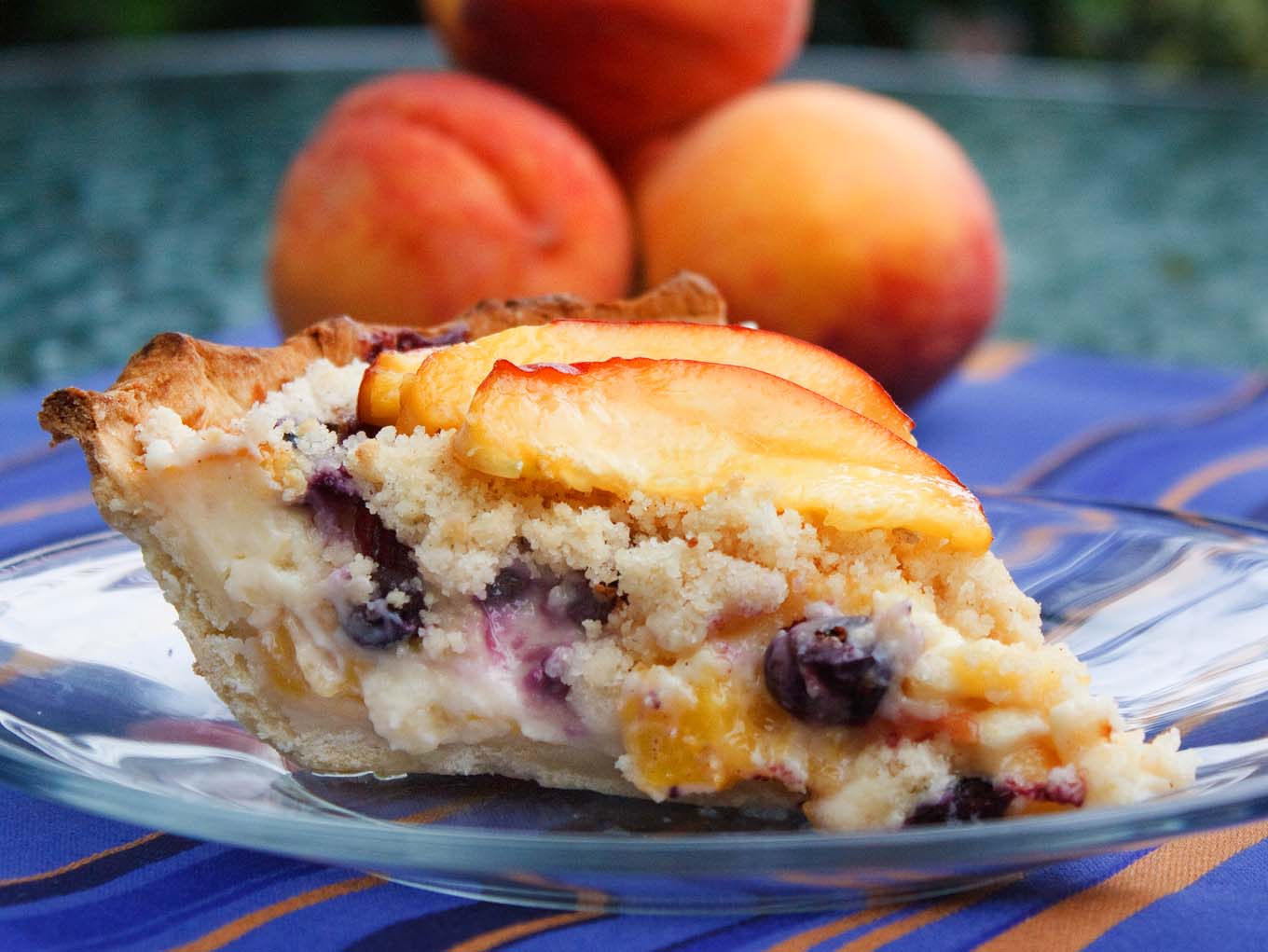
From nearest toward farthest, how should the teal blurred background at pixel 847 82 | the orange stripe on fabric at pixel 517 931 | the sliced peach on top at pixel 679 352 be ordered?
the orange stripe on fabric at pixel 517 931
the sliced peach on top at pixel 679 352
the teal blurred background at pixel 847 82

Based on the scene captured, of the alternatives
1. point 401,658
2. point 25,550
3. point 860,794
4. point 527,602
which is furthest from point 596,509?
point 25,550

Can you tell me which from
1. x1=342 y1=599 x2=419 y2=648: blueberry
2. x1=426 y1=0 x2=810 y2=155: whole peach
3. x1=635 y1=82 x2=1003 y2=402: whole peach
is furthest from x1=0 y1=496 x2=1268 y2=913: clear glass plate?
x1=426 y1=0 x2=810 y2=155: whole peach

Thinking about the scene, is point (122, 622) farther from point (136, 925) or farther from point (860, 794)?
point (860, 794)

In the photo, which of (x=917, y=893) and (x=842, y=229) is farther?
(x=842, y=229)

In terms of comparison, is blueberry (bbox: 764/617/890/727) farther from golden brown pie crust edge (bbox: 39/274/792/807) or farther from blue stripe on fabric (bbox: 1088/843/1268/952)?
blue stripe on fabric (bbox: 1088/843/1268/952)

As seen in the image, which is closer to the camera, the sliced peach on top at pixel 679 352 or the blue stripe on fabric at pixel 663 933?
the blue stripe on fabric at pixel 663 933

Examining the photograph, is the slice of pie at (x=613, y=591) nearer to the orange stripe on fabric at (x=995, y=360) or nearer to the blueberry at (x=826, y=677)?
the blueberry at (x=826, y=677)

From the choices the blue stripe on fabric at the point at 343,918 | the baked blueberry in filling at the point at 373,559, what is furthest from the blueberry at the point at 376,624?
the blue stripe on fabric at the point at 343,918
